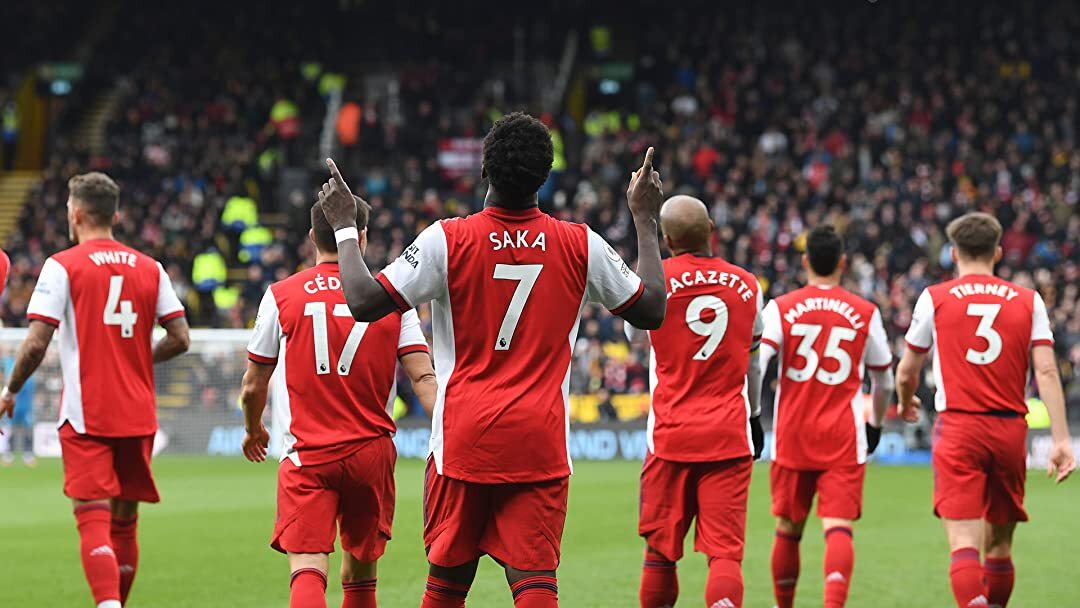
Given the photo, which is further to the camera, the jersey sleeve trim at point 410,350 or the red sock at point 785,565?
the red sock at point 785,565

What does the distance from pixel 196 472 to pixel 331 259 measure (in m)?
13.3

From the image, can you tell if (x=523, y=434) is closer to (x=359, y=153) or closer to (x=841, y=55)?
(x=359, y=153)

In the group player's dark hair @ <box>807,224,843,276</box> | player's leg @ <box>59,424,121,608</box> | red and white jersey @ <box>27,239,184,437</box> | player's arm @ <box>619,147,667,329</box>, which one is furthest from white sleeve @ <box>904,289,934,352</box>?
player's leg @ <box>59,424,121,608</box>

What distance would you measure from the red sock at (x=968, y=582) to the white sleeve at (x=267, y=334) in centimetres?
328

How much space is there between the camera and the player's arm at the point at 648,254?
5133 millimetres

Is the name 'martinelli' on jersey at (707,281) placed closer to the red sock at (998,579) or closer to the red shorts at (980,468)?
the red shorts at (980,468)

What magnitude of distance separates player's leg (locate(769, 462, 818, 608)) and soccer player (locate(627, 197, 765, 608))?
40.5 inches

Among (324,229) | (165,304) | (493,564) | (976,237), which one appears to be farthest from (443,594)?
(493,564)

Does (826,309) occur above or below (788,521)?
above

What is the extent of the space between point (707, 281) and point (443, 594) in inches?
92.1

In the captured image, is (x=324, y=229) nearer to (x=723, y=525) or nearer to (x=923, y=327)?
(x=723, y=525)

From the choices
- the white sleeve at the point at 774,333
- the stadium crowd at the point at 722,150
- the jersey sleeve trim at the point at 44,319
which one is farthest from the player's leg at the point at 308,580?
the stadium crowd at the point at 722,150

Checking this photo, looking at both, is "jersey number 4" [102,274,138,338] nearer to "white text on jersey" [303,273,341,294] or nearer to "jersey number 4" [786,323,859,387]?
"white text on jersey" [303,273,341,294]

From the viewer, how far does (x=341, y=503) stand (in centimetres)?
635
